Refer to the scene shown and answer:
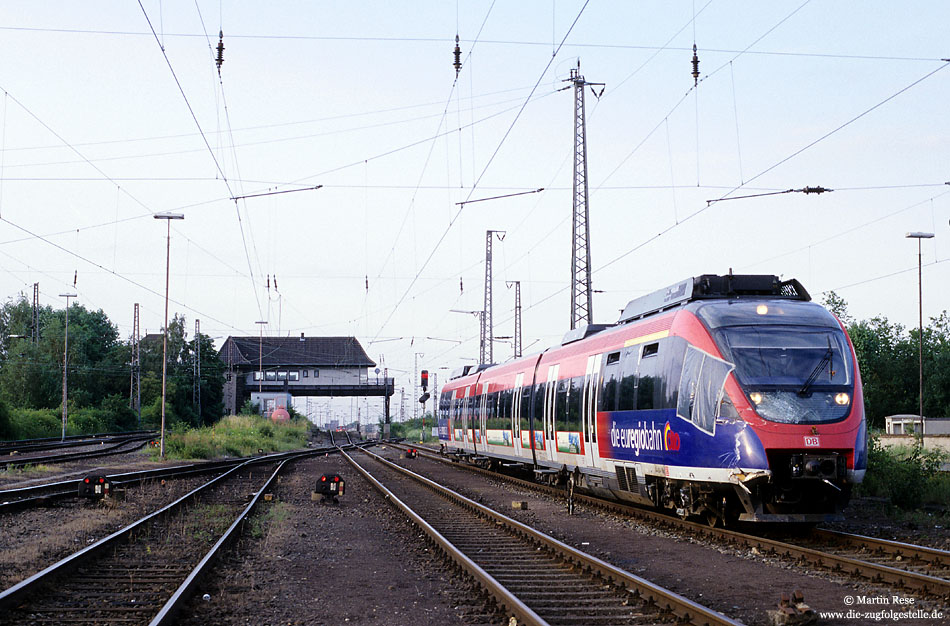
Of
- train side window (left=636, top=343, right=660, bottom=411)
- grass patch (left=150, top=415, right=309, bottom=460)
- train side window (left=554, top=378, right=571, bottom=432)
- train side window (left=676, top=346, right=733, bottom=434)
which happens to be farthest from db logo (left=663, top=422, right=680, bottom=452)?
grass patch (left=150, top=415, right=309, bottom=460)

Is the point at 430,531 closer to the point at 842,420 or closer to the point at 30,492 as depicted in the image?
the point at 842,420

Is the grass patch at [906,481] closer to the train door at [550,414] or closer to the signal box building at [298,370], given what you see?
the train door at [550,414]

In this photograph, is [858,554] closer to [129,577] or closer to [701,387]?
[701,387]

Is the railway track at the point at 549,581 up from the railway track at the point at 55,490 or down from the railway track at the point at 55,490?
up

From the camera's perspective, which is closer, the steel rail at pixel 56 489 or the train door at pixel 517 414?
the steel rail at pixel 56 489

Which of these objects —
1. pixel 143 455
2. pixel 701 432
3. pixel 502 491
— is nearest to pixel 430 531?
pixel 701 432

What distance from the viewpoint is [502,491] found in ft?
81.3

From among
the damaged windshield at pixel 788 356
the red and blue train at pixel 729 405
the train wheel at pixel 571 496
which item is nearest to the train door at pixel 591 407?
the red and blue train at pixel 729 405

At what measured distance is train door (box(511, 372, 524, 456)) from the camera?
25812mm

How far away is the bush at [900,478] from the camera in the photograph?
701 inches

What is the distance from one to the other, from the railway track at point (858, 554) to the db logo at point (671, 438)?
1.38 meters

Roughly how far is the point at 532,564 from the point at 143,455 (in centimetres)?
3492

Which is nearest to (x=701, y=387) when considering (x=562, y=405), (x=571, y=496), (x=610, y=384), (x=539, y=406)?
(x=610, y=384)

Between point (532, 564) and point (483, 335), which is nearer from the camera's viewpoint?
point (532, 564)
